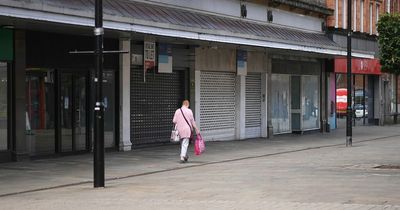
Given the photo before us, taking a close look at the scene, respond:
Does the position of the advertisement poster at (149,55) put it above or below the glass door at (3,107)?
above

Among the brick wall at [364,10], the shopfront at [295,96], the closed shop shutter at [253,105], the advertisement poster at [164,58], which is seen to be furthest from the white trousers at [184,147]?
the brick wall at [364,10]

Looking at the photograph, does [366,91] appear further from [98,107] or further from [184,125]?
[98,107]

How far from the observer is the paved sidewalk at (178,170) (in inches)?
428

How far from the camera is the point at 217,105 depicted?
2619cm

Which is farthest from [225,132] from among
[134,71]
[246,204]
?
[246,204]

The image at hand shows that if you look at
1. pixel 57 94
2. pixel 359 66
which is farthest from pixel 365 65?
pixel 57 94

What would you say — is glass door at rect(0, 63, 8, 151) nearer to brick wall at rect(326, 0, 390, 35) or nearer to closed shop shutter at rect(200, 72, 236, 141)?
closed shop shutter at rect(200, 72, 236, 141)

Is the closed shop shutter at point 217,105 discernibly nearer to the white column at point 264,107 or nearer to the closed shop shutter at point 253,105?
the closed shop shutter at point 253,105

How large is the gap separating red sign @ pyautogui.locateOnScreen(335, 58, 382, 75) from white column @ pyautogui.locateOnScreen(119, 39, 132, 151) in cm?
1591

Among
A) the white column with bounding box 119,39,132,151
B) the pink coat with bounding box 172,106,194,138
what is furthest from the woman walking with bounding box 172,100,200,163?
the white column with bounding box 119,39,132,151

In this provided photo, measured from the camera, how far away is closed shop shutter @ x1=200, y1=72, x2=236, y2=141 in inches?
998

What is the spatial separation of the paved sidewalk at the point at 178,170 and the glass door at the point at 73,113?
23.0 inches

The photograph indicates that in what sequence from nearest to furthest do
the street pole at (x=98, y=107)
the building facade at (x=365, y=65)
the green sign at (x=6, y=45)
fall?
the street pole at (x=98, y=107) < the green sign at (x=6, y=45) < the building facade at (x=365, y=65)

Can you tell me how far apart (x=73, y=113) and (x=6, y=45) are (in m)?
3.33
